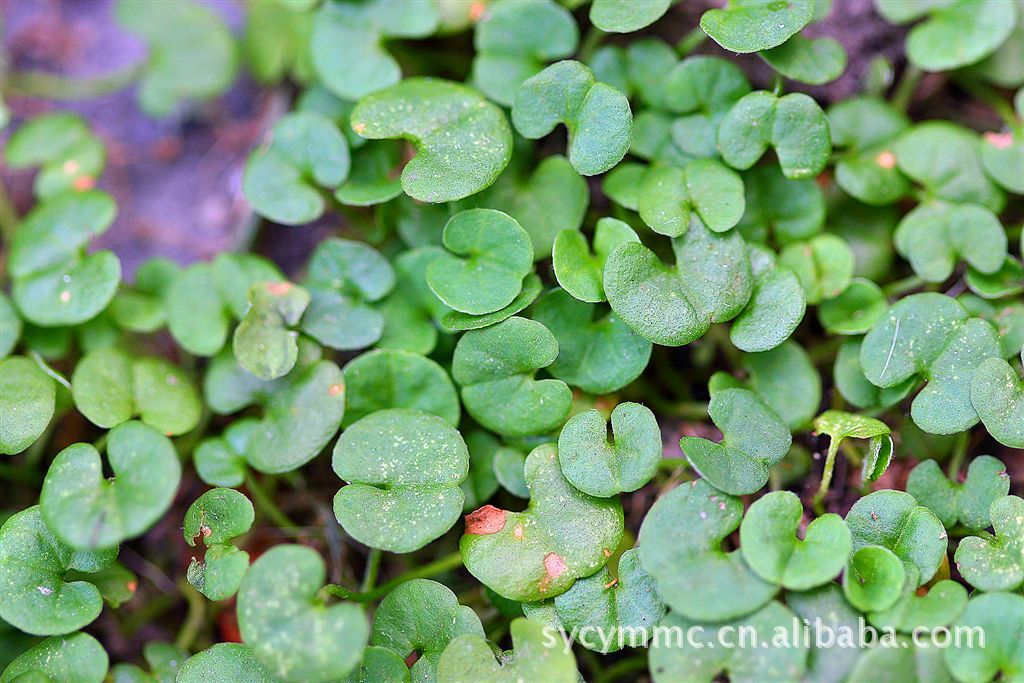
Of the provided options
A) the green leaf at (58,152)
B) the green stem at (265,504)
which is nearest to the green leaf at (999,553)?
the green stem at (265,504)

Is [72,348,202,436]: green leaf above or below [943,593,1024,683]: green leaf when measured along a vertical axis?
below

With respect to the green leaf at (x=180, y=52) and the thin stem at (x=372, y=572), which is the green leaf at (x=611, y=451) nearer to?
the thin stem at (x=372, y=572)

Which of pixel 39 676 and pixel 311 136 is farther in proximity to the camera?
pixel 311 136

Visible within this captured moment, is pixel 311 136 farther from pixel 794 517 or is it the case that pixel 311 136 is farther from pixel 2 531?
pixel 794 517

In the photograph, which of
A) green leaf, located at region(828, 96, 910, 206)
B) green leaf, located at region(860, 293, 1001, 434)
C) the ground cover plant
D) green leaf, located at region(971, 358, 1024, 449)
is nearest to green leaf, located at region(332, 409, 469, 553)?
the ground cover plant

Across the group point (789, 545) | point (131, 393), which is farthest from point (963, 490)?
point (131, 393)

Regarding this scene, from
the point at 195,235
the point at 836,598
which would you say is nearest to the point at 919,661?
the point at 836,598

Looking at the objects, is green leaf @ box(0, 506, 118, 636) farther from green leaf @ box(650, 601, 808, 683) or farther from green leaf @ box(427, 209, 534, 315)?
green leaf @ box(650, 601, 808, 683)
